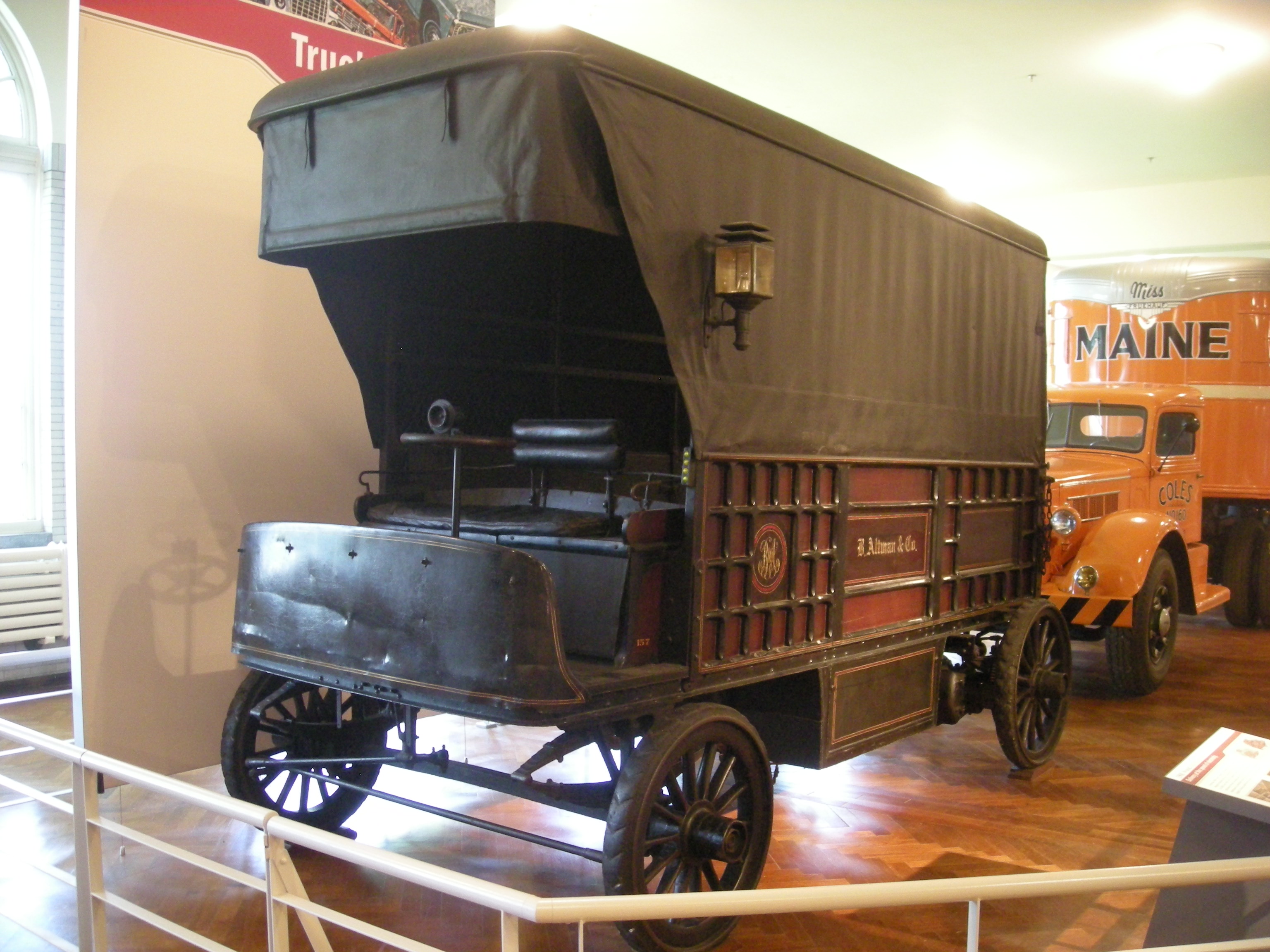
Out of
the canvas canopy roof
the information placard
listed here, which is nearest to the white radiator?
the canvas canopy roof

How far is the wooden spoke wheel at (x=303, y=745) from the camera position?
12.0 feet

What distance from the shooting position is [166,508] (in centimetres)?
419

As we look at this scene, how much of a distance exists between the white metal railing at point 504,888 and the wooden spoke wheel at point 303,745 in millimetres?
985

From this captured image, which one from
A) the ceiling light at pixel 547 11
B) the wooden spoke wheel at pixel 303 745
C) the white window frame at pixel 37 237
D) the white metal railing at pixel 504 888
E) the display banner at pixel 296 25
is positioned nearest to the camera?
the white metal railing at pixel 504 888

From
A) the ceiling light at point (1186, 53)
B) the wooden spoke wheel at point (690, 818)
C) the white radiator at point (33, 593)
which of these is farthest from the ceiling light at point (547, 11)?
the wooden spoke wheel at point (690, 818)

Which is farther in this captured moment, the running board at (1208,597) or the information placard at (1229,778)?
the running board at (1208,597)

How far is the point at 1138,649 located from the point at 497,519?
461 centimetres

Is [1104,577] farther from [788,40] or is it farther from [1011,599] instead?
[788,40]

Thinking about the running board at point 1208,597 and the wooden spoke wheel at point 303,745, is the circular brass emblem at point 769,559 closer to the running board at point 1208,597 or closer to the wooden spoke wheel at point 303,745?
the wooden spoke wheel at point 303,745

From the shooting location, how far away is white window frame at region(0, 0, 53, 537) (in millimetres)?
7105

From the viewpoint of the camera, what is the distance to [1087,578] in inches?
252

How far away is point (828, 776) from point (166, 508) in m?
3.03

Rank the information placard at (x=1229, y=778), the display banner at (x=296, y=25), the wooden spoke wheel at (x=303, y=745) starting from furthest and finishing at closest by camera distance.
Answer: the display banner at (x=296, y=25) < the wooden spoke wheel at (x=303, y=745) < the information placard at (x=1229, y=778)

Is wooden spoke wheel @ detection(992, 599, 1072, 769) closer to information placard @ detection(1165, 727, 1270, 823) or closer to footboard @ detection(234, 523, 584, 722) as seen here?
information placard @ detection(1165, 727, 1270, 823)
